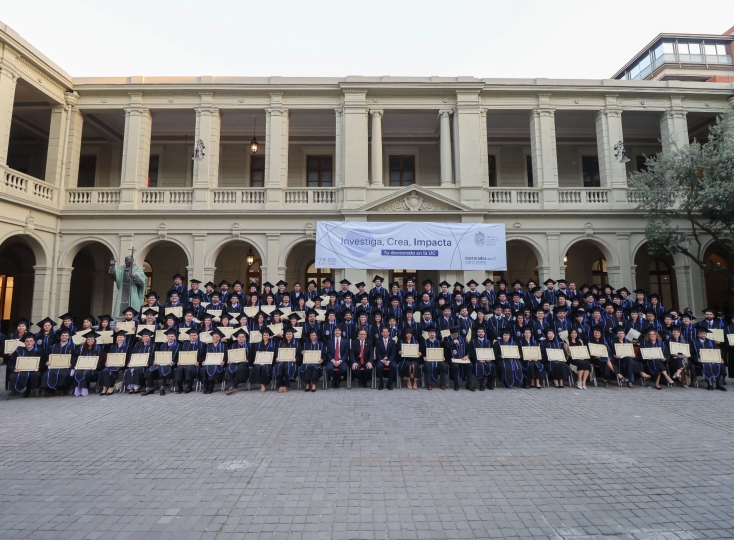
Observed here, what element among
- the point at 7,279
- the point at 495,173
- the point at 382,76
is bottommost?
the point at 7,279

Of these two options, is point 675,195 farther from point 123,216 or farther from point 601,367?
point 123,216

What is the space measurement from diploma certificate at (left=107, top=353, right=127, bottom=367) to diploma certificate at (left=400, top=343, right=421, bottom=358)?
7.07m

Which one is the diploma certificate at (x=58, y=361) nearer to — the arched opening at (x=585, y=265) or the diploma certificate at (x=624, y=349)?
the diploma certificate at (x=624, y=349)

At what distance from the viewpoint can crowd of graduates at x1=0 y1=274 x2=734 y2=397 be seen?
10055mm

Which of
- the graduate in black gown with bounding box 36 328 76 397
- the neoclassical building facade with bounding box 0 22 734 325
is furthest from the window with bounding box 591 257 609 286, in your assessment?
the graduate in black gown with bounding box 36 328 76 397

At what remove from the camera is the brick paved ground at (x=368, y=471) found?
12.5 feet

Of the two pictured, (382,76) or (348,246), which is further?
(382,76)

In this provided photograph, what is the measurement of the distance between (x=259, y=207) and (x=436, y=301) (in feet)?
33.5

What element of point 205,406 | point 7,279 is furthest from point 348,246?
point 7,279

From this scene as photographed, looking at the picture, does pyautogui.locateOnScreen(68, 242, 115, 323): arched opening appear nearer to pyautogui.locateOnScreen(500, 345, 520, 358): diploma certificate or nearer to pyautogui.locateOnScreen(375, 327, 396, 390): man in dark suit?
pyautogui.locateOnScreen(375, 327, 396, 390): man in dark suit

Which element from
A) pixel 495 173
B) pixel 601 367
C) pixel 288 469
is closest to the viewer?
pixel 288 469

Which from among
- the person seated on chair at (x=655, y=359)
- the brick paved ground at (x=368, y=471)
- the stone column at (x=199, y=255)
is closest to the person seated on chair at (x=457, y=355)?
the brick paved ground at (x=368, y=471)

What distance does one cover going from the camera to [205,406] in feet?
27.5

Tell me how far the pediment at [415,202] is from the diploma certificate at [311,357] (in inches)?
372
